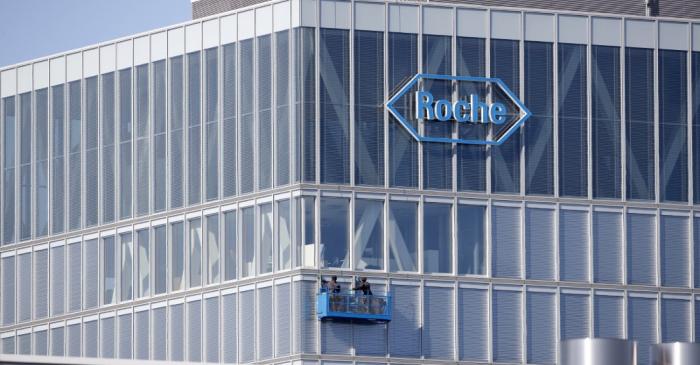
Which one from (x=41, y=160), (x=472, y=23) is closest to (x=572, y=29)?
(x=472, y=23)

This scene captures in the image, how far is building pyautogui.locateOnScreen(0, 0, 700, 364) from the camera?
10662 centimetres

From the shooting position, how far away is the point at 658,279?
11119 centimetres

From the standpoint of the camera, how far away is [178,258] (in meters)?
112

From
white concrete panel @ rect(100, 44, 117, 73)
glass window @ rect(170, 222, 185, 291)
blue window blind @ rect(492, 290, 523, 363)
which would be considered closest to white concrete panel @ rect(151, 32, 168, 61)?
white concrete panel @ rect(100, 44, 117, 73)

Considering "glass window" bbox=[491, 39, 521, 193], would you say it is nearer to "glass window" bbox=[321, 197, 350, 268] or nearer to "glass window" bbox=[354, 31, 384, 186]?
"glass window" bbox=[354, 31, 384, 186]

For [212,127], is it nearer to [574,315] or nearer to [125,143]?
[125,143]

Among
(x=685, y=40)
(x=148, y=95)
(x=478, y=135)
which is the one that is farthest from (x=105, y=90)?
(x=685, y=40)

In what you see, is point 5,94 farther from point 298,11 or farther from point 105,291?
point 298,11

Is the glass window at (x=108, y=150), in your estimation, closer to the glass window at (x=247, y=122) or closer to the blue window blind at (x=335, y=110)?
the glass window at (x=247, y=122)

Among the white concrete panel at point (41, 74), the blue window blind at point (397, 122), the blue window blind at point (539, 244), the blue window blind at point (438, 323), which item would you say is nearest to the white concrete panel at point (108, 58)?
the white concrete panel at point (41, 74)

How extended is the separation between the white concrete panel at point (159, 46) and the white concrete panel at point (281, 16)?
694 centimetres

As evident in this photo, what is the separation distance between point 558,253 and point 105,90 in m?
24.2

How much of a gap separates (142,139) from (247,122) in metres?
7.27

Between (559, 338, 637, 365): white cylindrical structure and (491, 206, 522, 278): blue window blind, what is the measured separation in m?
18.2
